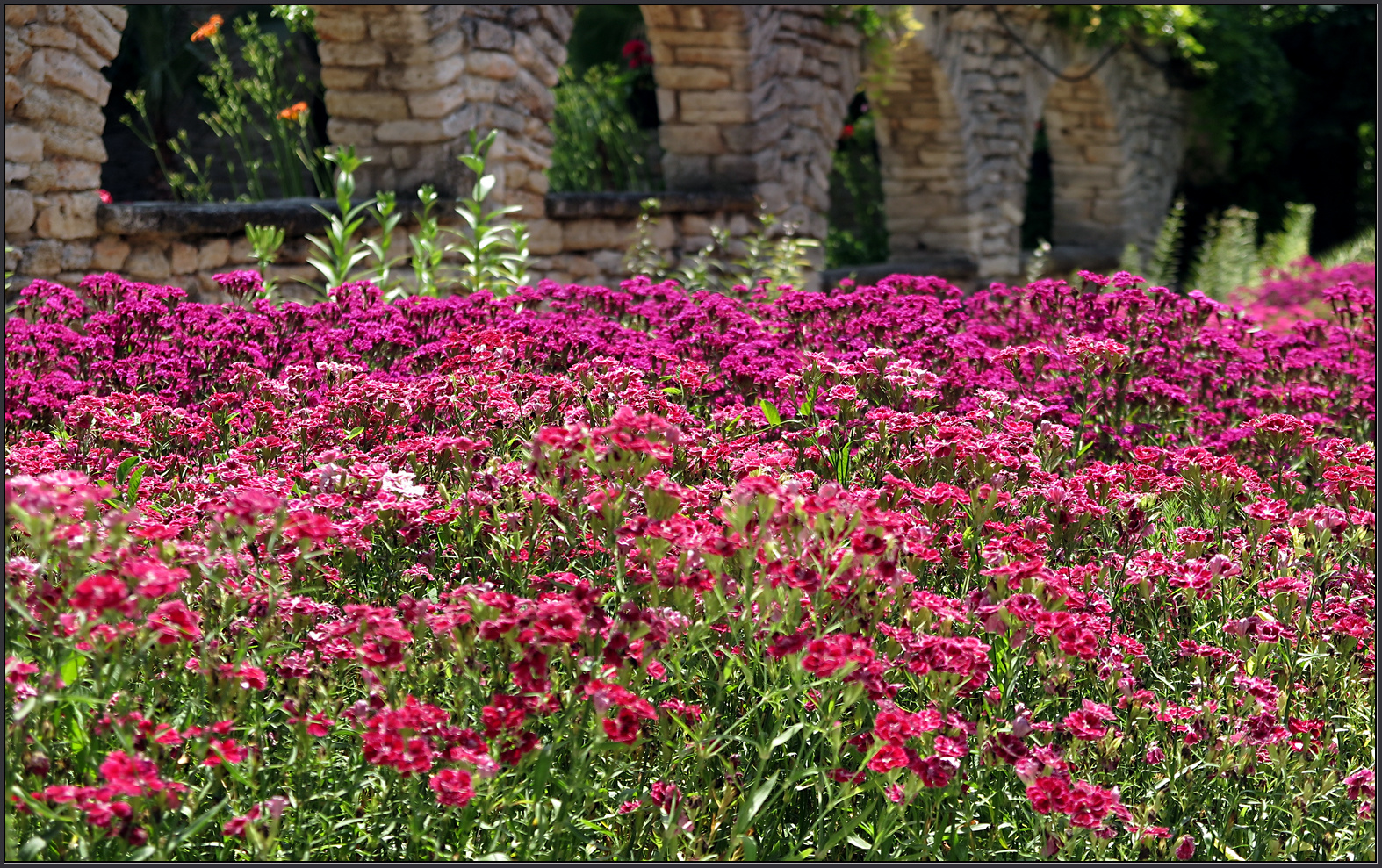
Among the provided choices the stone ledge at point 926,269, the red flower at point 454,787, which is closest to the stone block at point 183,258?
the red flower at point 454,787

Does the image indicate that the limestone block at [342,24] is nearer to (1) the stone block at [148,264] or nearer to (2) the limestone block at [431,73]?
(2) the limestone block at [431,73]

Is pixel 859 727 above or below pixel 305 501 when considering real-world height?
below

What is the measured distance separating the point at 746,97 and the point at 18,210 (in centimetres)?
486

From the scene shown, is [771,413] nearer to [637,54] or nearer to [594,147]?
[594,147]

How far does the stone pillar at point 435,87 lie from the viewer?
6.08 metres

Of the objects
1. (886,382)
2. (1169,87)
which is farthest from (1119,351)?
(1169,87)

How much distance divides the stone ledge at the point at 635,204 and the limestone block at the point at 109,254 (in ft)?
8.18

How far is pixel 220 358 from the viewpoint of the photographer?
10.6 ft

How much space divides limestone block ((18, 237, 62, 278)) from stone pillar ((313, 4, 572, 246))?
196 centimetres

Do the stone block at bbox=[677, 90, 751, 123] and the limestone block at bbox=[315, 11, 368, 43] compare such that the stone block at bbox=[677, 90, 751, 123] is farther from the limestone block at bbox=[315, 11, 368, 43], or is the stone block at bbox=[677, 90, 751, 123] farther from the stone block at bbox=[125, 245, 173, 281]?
the stone block at bbox=[125, 245, 173, 281]

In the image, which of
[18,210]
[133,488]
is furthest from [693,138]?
[133,488]

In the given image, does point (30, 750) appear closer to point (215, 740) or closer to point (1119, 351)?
point (215, 740)

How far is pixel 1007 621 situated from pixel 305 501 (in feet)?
4.23

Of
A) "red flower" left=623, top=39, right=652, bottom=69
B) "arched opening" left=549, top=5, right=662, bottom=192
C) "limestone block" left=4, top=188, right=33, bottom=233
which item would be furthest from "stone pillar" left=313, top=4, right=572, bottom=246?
"red flower" left=623, top=39, right=652, bottom=69
